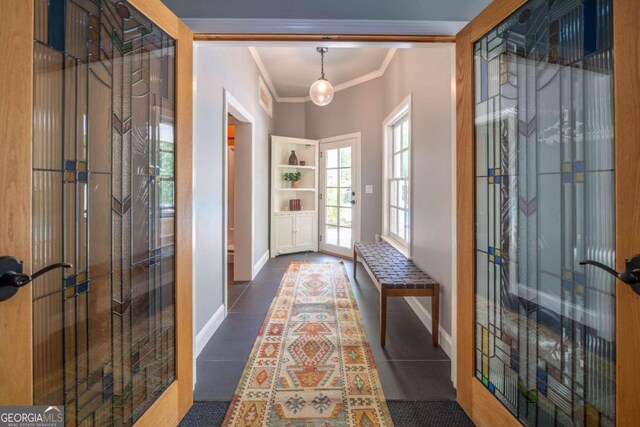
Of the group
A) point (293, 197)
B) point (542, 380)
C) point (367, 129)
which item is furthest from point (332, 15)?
point (293, 197)

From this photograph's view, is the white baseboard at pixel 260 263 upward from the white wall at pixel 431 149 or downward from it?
downward

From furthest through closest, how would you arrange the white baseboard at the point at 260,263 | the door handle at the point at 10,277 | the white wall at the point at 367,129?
the white wall at the point at 367,129
the white baseboard at the point at 260,263
the door handle at the point at 10,277

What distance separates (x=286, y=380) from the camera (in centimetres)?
181

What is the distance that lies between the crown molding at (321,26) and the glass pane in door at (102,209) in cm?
27

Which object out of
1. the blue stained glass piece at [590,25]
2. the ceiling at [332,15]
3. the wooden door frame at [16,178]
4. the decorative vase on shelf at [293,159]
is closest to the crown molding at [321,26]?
the ceiling at [332,15]

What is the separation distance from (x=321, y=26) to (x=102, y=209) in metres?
1.37

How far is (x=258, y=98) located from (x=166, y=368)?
12.1 feet

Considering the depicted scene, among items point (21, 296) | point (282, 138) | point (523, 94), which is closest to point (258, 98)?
point (282, 138)

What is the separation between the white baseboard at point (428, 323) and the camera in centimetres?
209

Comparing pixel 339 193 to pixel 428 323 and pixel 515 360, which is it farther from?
pixel 515 360

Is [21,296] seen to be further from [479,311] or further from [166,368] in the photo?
[479,311]

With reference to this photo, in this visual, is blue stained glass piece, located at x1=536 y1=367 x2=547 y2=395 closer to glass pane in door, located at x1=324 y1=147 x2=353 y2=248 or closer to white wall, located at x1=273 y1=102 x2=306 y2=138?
glass pane in door, located at x1=324 y1=147 x2=353 y2=248

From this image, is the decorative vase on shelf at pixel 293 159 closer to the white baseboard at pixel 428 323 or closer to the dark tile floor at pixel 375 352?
the dark tile floor at pixel 375 352

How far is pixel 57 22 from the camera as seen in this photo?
0.96m
